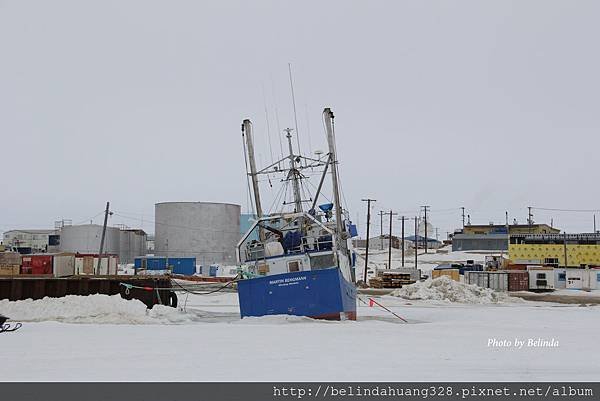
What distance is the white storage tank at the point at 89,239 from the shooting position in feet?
244

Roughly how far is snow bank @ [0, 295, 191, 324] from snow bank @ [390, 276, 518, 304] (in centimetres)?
1718

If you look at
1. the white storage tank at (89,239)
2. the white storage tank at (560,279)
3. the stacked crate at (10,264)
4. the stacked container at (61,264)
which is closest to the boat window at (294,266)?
the stacked container at (61,264)

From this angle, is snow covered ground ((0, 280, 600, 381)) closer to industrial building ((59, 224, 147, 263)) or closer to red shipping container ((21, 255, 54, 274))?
red shipping container ((21, 255, 54, 274))

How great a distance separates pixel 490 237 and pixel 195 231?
55350 mm

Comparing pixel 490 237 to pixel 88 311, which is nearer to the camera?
pixel 88 311

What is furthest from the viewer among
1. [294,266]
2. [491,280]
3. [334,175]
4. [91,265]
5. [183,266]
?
[183,266]

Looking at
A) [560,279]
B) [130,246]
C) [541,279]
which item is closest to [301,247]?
[541,279]

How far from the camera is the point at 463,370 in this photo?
9.98 metres

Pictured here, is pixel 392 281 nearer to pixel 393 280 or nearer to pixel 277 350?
pixel 393 280

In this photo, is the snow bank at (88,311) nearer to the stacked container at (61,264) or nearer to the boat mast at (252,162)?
the boat mast at (252,162)

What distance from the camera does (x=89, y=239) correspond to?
74750mm

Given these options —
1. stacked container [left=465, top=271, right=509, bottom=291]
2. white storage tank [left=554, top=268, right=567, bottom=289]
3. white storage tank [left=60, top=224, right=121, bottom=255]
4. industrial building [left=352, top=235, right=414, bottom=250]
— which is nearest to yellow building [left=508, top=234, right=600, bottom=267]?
white storage tank [left=554, top=268, right=567, bottom=289]

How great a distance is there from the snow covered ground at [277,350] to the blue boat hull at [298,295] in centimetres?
84
